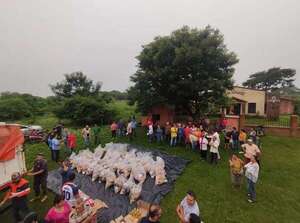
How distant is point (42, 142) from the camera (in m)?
16.0

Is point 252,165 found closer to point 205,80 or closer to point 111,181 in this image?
point 111,181

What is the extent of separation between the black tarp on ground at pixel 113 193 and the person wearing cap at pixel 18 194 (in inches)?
84.7

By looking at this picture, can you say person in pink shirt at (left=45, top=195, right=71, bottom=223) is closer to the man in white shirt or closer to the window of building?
the man in white shirt

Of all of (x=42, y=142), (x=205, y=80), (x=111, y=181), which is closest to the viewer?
(x=111, y=181)

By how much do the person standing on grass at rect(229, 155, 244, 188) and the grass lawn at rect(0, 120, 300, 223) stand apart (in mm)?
264

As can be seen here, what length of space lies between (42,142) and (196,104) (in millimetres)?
11974

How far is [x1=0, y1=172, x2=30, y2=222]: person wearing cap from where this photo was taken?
5367 mm

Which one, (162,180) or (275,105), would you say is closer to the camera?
(162,180)

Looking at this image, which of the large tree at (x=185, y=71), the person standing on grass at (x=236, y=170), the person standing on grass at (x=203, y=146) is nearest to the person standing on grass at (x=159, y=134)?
the large tree at (x=185, y=71)

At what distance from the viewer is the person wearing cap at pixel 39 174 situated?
23.8 feet

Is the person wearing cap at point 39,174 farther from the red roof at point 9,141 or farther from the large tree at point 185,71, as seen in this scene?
the large tree at point 185,71

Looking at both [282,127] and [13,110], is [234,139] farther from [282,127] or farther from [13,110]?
[13,110]

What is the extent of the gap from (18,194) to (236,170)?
7.15 metres

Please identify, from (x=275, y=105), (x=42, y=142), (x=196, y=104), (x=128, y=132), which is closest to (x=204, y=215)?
(x=128, y=132)
